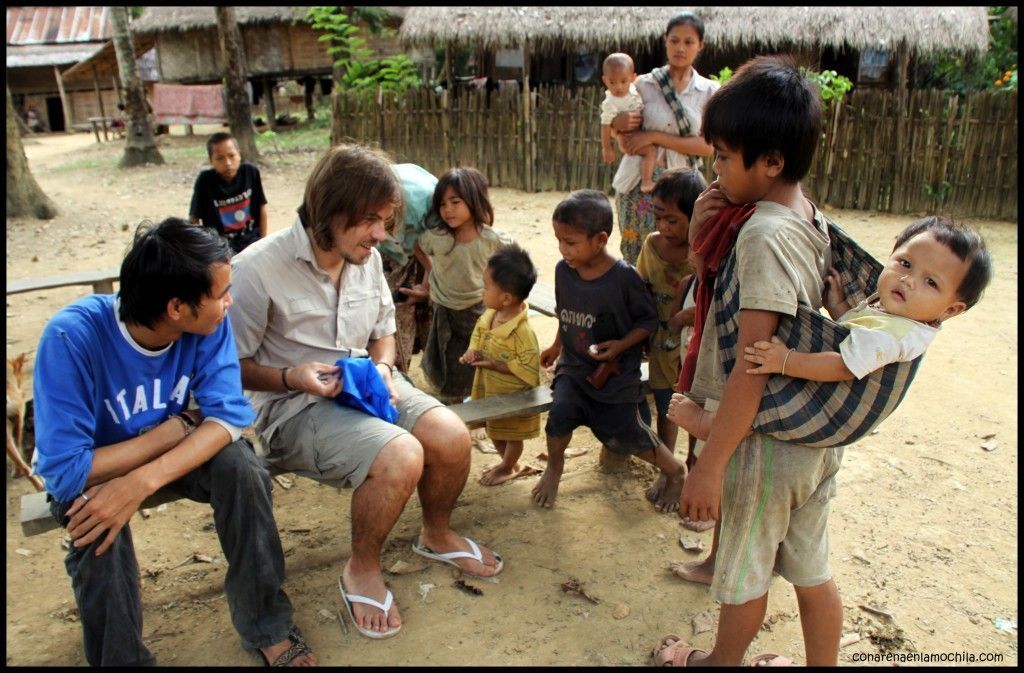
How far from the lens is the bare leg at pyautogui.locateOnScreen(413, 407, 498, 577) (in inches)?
105

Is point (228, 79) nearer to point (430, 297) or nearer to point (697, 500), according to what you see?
point (430, 297)

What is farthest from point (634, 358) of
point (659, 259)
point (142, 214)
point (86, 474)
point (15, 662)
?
point (142, 214)

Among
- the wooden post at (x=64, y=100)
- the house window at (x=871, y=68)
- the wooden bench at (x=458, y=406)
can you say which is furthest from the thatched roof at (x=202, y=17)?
the wooden bench at (x=458, y=406)

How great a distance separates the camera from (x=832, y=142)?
9.85m

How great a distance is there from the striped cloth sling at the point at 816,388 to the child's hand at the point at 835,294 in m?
0.05

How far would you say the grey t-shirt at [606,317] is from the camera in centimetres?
304

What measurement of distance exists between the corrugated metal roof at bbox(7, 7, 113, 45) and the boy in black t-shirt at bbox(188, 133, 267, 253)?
25898 millimetres

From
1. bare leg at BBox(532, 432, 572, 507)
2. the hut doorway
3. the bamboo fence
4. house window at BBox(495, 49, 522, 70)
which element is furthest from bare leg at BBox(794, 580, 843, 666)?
the hut doorway

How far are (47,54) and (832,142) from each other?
26.1 metres

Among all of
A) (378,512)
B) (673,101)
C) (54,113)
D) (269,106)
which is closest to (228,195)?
(673,101)

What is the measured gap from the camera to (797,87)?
1663 mm

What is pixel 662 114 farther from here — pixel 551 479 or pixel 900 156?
pixel 900 156

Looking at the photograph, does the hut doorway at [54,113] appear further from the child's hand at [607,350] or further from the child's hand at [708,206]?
the child's hand at [708,206]

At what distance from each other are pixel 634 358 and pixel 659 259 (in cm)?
48
